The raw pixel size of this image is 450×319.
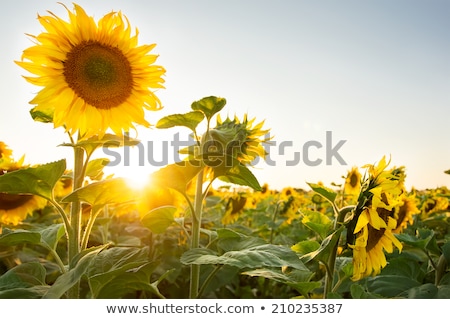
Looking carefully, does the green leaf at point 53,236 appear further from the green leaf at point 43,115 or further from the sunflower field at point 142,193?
the green leaf at point 43,115

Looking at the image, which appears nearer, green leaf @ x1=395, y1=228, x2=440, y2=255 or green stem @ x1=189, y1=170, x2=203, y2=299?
green stem @ x1=189, y1=170, x2=203, y2=299

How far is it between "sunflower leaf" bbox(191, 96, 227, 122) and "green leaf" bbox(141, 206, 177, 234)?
12.5 inches

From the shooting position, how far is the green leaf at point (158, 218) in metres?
1.35

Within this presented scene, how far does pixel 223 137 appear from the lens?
131 cm

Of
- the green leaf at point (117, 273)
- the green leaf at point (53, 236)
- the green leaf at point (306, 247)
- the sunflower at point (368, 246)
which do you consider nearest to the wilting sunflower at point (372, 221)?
the sunflower at point (368, 246)

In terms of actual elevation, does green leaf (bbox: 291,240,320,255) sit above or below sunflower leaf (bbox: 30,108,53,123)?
below

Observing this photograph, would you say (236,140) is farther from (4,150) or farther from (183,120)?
(4,150)

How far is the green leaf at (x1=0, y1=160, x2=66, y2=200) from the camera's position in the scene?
1.19 m

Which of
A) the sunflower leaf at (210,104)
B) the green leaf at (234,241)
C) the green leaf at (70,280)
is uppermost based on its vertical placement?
the sunflower leaf at (210,104)

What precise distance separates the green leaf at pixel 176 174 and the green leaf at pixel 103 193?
106mm

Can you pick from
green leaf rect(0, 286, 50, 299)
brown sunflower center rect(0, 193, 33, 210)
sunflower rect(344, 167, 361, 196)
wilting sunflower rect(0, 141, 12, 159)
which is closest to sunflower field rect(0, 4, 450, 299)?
green leaf rect(0, 286, 50, 299)

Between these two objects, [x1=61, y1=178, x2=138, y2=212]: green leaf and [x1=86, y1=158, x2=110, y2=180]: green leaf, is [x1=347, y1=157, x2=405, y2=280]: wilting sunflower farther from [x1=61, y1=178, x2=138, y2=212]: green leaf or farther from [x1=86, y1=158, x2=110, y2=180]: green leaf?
[x1=86, y1=158, x2=110, y2=180]: green leaf
